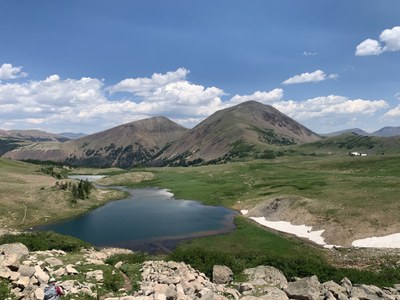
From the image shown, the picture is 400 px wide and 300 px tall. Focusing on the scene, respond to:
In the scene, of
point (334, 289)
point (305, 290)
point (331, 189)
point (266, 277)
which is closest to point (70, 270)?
point (266, 277)

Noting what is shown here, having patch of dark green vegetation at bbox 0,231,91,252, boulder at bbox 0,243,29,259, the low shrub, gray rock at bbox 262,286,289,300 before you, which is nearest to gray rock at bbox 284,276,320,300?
gray rock at bbox 262,286,289,300

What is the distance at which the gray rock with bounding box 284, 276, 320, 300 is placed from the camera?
98.6 feet

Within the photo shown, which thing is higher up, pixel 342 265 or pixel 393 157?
pixel 393 157

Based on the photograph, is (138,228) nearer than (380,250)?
No

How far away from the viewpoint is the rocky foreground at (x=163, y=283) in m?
26.7

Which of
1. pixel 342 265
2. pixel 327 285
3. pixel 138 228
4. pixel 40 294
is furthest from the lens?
pixel 138 228

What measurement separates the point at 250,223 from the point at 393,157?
385 feet

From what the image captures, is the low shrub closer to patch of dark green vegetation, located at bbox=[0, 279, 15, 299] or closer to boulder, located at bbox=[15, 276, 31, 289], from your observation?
boulder, located at bbox=[15, 276, 31, 289]

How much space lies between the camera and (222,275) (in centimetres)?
3781

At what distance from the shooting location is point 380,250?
63469 millimetres

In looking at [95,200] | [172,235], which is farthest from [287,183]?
[95,200]

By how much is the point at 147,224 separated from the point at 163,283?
231 feet

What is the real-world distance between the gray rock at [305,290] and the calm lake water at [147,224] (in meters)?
47.0

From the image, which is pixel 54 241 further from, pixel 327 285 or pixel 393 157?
pixel 393 157
